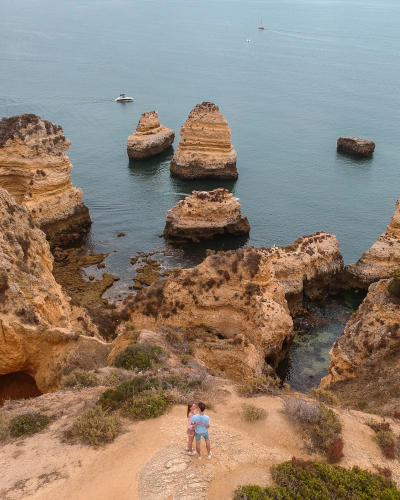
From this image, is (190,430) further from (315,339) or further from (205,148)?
(205,148)

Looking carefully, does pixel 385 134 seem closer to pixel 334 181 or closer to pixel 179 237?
pixel 334 181

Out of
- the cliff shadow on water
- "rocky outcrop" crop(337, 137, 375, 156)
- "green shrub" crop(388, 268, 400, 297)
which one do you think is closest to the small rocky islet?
"green shrub" crop(388, 268, 400, 297)

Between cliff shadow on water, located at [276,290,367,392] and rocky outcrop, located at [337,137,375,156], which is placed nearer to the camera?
cliff shadow on water, located at [276,290,367,392]

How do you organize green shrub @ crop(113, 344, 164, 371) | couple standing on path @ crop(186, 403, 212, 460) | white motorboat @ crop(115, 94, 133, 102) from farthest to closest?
white motorboat @ crop(115, 94, 133, 102) → green shrub @ crop(113, 344, 164, 371) → couple standing on path @ crop(186, 403, 212, 460)

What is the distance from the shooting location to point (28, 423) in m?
14.7

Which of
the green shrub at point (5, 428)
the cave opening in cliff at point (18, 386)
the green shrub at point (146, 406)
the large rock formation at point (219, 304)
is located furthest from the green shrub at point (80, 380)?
the large rock formation at point (219, 304)

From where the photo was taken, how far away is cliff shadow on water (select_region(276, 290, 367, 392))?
31672 mm

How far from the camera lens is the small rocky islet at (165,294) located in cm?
2130

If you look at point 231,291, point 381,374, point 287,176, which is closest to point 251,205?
point 287,176

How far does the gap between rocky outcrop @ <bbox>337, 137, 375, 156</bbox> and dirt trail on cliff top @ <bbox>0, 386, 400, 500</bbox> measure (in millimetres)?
73328

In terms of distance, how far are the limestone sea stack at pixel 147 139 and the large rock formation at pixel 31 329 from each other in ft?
182

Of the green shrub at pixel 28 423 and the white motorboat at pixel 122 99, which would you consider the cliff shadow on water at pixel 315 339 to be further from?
the white motorboat at pixel 122 99

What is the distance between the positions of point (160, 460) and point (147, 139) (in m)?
72.2

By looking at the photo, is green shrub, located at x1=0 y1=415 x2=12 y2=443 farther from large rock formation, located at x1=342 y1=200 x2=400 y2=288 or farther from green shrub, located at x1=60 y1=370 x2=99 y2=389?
large rock formation, located at x1=342 y1=200 x2=400 y2=288
